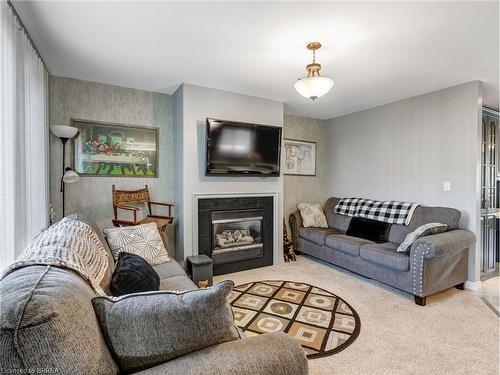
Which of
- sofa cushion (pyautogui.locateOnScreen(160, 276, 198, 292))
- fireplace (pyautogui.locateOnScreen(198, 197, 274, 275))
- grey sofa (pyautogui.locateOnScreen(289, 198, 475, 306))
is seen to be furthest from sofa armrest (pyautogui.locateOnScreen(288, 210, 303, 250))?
sofa cushion (pyautogui.locateOnScreen(160, 276, 198, 292))

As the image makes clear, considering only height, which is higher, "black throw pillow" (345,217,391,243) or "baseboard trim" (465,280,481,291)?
"black throw pillow" (345,217,391,243)

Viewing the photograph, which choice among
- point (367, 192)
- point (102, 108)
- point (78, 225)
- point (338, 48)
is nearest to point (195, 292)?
point (78, 225)

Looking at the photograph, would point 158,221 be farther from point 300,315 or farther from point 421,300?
point 421,300

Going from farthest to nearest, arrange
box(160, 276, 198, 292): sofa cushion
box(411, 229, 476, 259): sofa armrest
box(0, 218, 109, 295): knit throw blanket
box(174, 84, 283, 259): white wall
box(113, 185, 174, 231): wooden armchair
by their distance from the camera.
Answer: box(174, 84, 283, 259): white wall → box(113, 185, 174, 231): wooden armchair → box(411, 229, 476, 259): sofa armrest → box(160, 276, 198, 292): sofa cushion → box(0, 218, 109, 295): knit throw blanket

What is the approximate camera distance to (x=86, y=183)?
327 centimetres

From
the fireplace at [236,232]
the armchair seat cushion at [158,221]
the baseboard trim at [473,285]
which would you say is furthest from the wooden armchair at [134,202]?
the baseboard trim at [473,285]

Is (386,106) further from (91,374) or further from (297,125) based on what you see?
(91,374)

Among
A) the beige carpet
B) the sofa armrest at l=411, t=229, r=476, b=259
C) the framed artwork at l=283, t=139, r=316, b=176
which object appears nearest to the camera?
the beige carpet

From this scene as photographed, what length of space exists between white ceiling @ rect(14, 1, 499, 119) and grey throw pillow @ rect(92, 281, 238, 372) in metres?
1.88

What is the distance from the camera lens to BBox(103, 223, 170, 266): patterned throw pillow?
7.84 feet

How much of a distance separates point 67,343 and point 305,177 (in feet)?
15.1

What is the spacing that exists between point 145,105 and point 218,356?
3.44 m

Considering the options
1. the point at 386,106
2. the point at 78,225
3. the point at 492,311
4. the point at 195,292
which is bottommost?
the point at 492,311

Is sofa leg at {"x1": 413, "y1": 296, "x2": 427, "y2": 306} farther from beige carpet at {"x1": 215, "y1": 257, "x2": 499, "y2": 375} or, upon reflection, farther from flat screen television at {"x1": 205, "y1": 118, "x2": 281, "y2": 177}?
flat screen television at {"x1": 205, "y1": 118, "x2": 281, "y2": 177}
